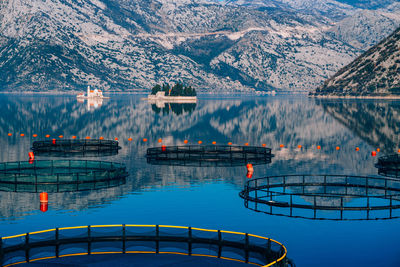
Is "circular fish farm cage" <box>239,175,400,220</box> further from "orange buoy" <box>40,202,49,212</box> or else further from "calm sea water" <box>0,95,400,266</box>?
"orange buoy" <box>40,202,49,212</box>

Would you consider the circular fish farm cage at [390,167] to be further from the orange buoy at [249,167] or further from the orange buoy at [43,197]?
the orange buoy at [43,197]

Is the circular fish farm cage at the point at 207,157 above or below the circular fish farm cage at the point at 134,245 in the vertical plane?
above

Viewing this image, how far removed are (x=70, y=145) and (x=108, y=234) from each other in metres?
71.5

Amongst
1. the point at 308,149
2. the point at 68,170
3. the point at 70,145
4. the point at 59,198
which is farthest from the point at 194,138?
the point at 59,198

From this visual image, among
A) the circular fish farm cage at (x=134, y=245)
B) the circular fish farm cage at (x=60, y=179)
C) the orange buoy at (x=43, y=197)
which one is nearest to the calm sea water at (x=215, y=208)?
the orange buoy at (x=43, y=197)

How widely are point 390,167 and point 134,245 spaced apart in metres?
64.7

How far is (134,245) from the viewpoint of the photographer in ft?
176

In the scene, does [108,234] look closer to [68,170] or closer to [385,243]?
[385,243]

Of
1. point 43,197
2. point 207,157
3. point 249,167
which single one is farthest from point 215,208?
point 207,157

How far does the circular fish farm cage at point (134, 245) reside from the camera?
1997 inches

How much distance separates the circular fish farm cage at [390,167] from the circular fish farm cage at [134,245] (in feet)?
171

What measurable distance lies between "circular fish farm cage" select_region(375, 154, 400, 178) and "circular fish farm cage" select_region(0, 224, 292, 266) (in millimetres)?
52136

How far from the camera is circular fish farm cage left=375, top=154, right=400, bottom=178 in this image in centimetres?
10119

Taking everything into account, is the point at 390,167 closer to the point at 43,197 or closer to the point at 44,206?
the point at 43,197
